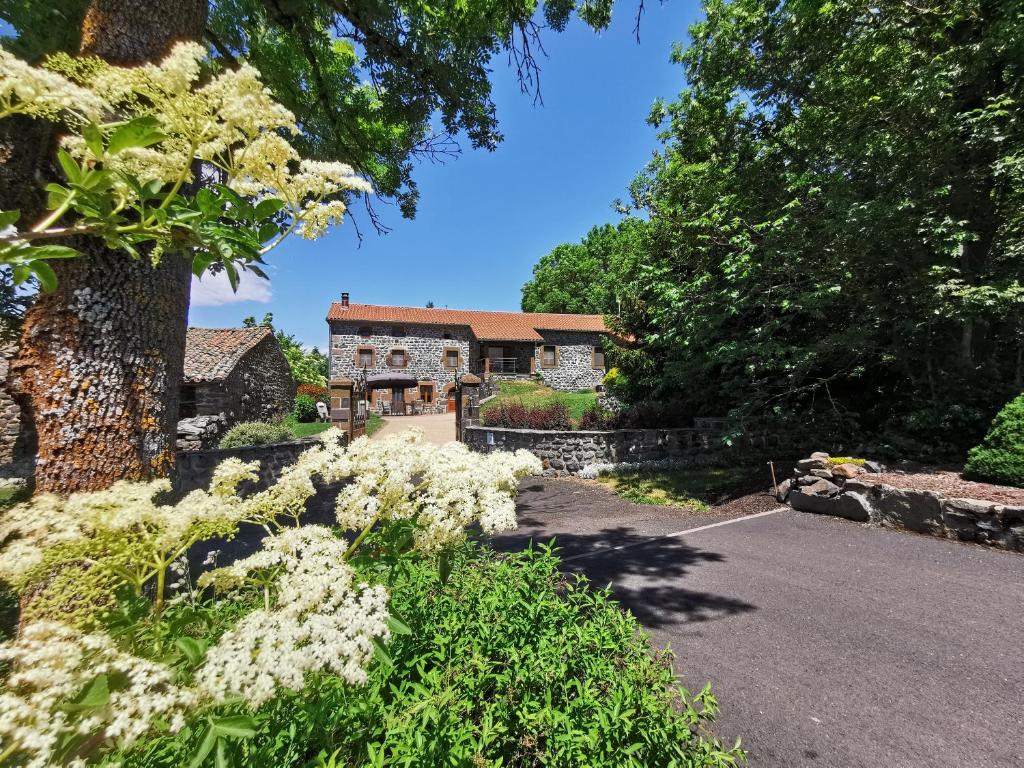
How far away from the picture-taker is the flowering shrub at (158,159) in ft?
2.46

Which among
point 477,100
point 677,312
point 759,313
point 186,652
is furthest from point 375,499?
point 759,313

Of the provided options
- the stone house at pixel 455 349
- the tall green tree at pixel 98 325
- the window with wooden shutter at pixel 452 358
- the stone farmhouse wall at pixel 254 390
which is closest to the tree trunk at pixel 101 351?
the tall green tree at pixel 98 325

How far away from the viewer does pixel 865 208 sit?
6.50 meters

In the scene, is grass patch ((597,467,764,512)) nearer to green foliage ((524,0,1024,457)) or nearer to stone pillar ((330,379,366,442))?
green foliage ((524,0,1024,457))

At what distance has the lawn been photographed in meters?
16.9

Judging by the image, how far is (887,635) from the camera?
3.47 meters

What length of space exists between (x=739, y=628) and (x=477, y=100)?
22.3ft

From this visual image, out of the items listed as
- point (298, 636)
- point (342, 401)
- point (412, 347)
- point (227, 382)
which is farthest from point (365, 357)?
point (298, 636)

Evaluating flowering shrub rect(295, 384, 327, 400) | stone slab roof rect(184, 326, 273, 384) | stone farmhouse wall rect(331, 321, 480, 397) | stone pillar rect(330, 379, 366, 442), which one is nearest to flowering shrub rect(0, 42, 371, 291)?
stone pillar rect(330, 379, 366, 442)

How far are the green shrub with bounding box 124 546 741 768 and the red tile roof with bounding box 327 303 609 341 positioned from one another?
2482cm

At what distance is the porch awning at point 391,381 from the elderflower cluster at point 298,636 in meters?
25.1

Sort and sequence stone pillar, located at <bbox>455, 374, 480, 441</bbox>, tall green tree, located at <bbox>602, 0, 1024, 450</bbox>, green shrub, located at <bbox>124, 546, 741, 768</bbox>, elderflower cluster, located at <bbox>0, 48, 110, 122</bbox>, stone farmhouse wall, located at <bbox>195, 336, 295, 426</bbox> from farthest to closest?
1. stone pillar, located at <bbox>455, 374, 480, 441</bbox>
2. stone farmhouse wall, located at <bbox>195, 336, 295, 426</bbox>
3. tall green tree, located at <bbox>602, 0, 1024, 450</bbox>
4. green shrub, located at <bbox>124, 546, 741, 768</bbox>
5. elderflower cluster, located at <bbox>0, 48, 110, 122</bbox>

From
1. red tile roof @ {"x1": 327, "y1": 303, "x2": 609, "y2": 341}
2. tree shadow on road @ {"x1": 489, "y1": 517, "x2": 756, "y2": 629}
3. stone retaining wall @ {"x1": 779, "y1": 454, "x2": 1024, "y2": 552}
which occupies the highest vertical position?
red tile roof @ {"x1": 327, "y1": 303, "x2": 609, "y2": 341}

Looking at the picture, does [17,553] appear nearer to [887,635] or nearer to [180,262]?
[180,262]
